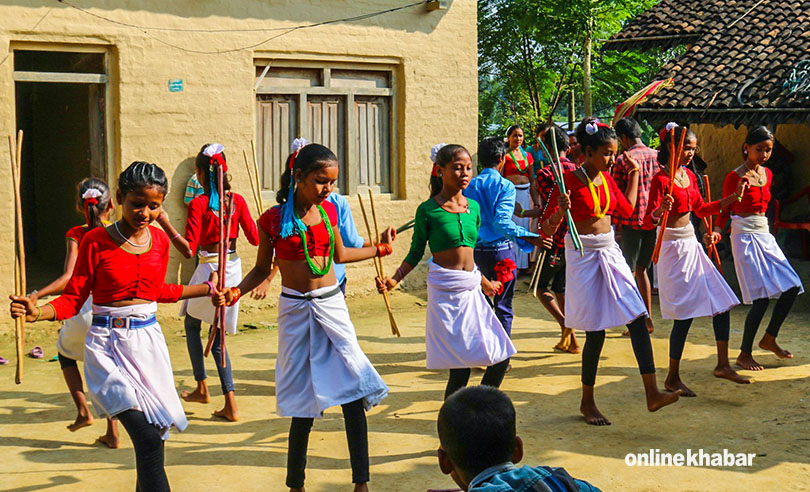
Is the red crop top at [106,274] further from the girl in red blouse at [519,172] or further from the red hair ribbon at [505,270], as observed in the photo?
the girl in red blouse at [519,172]

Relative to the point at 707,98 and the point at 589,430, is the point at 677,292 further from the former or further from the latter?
the point at 707,98

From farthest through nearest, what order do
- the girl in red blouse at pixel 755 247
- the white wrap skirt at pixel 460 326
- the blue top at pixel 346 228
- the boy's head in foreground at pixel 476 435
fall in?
the girl in red blouse at pixel 755 247 → the blue top at pixel 346 228 → the white wrap skirt at pixel 460 326 → the boy's head in foreground at pixel 476 435

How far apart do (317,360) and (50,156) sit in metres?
9.87

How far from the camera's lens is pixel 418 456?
566cm

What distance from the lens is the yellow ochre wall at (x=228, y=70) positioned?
9.27 meters

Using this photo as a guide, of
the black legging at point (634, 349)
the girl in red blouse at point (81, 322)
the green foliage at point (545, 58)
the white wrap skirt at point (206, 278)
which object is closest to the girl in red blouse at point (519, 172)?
the black legging at point (634, 349)

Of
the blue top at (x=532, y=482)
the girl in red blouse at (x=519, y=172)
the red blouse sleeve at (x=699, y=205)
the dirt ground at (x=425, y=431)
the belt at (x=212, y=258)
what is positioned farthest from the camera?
the girl in red blouse at (x=519, y=172)

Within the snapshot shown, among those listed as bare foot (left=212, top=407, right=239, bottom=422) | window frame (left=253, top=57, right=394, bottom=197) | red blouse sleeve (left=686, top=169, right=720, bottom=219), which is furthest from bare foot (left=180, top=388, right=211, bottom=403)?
window frame (left=253, top=57, right=394, bottom=197)

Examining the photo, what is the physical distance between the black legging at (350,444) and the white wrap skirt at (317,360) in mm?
67

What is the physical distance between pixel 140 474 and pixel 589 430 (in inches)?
117

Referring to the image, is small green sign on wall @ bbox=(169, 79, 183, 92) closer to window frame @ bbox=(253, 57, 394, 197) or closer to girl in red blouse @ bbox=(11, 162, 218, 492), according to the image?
window frame @ bbox=(253, 57, 394, 197)

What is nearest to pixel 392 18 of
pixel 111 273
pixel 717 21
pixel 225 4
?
pixel 225 4

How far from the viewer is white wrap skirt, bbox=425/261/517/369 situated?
18.3 ft

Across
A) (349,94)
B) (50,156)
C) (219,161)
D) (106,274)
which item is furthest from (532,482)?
(50,156)
